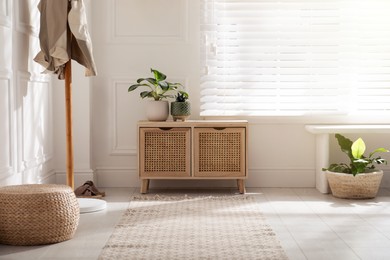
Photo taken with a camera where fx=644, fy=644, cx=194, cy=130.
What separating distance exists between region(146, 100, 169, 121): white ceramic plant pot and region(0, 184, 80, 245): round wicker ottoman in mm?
1736

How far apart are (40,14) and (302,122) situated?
2.35m

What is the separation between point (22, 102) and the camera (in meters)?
4.34

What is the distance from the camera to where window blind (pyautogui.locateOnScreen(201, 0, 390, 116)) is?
5.45 meters

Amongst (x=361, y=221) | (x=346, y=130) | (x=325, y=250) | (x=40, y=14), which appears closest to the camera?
(x=325, y=250)

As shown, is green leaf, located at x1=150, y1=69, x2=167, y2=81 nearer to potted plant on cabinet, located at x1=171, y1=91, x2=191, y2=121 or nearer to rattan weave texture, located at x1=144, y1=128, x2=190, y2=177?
potted plant on cabinet, located at x1=171, y1=91, x2=191, y2=121

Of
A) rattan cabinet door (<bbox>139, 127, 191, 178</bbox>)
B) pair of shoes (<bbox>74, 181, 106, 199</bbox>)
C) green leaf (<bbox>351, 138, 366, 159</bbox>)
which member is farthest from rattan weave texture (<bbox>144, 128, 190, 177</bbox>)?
green leaf (<bbox>351, 138, 366, 159</bbox>)

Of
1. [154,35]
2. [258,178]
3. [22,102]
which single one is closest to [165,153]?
[258,178]

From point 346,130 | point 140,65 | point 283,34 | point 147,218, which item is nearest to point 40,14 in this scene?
point 140,65

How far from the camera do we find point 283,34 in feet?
17.9

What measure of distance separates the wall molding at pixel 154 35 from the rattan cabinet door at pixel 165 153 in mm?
856

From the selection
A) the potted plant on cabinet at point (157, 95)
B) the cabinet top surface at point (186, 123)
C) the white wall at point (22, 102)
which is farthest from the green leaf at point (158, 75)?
the white wall at point (22, 102)

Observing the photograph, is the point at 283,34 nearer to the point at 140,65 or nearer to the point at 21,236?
the point at 140,65

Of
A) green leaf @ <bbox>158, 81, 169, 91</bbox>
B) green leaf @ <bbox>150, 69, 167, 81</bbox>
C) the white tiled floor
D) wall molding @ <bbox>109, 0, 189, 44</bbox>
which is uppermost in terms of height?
wall molding @ <bbox>109, 0, 189, 44</bbox>

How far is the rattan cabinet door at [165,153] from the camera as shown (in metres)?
5.04
